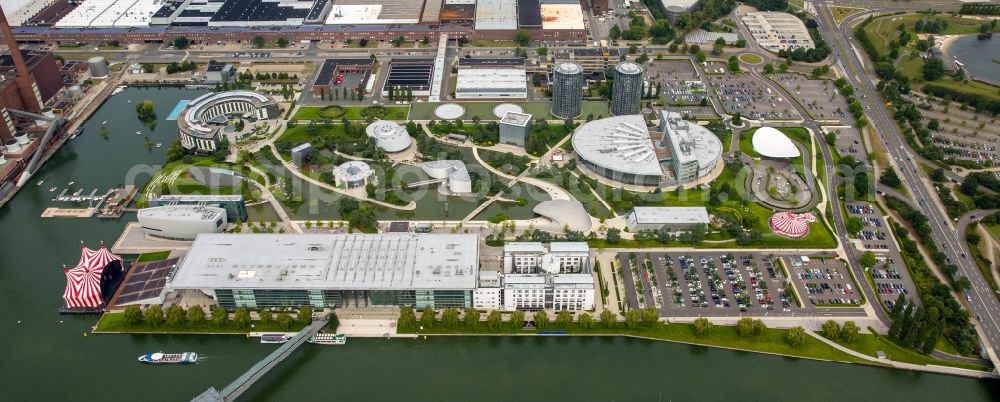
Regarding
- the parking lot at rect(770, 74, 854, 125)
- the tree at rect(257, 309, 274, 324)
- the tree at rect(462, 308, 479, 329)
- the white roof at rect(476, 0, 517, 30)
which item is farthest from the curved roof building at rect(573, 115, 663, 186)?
the tree at rect(257, 309, 274, 324)

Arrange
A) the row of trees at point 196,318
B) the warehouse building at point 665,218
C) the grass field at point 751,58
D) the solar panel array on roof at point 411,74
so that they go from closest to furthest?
the row of trees at point 196,318 < the warehouse building at point 665,218 < the solar panel array on roof at point 411,74 < the grass field at point 751,58

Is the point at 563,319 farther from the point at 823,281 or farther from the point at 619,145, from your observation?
the point at 619,145

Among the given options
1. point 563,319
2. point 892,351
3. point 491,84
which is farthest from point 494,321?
point 491,84

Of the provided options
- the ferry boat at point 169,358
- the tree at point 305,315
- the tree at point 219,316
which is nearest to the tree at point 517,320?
the tree at point 305,315

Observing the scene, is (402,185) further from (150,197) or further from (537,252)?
(150,197)

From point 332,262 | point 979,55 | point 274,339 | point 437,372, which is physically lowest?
point 437,372

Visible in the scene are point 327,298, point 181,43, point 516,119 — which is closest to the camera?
point 327,298

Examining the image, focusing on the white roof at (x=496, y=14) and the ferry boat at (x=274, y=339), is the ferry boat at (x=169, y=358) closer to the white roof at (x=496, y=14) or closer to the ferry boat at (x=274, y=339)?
the ferry boat at (x=274, y=339)
